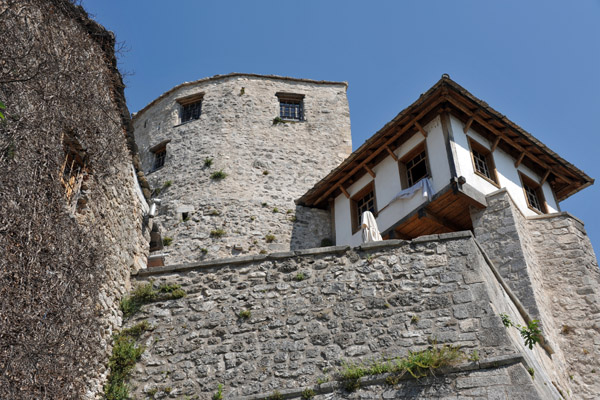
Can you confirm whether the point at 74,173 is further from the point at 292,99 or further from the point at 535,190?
the point at 292,99

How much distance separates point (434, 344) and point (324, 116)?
13.7m

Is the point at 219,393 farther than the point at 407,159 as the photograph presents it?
No

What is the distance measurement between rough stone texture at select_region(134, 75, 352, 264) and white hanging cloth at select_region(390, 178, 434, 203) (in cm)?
350

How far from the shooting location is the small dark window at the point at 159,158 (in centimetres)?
2066

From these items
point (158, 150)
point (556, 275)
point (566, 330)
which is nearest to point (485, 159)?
point (556, 275)

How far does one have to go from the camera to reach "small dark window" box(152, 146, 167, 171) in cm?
2066

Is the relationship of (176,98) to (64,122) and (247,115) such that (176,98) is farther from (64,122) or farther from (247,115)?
(64,122)

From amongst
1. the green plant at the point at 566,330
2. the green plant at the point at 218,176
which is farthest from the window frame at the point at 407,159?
the green plant at the point at 218,176

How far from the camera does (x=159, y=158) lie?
2102 centimetres

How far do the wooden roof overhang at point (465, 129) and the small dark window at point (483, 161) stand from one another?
0.27m

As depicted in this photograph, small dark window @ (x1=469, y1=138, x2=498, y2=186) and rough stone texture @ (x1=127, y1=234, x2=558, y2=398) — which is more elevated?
small dark window @ (x1=469, y1=138, x2=498, y2=186)

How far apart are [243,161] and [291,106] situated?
3531 millimetres

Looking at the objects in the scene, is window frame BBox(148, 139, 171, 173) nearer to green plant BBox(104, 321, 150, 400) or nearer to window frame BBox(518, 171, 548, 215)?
window frame BBox(518, 171, 548, 215)

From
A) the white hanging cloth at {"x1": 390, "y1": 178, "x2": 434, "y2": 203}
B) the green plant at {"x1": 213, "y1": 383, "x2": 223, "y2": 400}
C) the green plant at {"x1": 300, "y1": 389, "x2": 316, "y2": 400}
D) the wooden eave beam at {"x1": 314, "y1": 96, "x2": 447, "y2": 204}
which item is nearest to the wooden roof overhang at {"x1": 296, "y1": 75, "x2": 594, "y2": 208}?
the wooden eave beam at {"x1": 314, "y1": 96, "x2": 447, "y2": 204}
